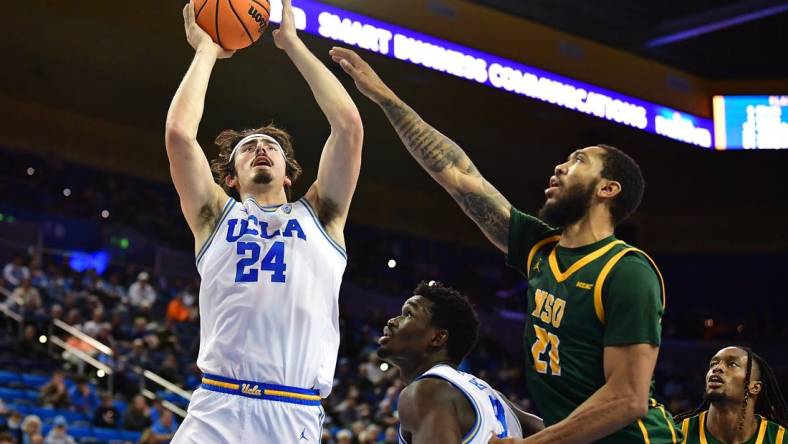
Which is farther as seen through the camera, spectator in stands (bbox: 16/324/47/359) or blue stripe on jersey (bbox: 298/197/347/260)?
spectator in stands (bbox: 16/324/47/359)

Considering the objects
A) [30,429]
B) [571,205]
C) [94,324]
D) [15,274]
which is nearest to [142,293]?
[15,274]

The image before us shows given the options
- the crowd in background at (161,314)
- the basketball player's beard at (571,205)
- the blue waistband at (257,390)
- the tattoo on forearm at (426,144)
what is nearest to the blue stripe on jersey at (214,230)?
the blue waistband at (257,390)

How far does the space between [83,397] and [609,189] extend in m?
9.95

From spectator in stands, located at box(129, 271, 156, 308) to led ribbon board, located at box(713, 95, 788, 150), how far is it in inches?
362

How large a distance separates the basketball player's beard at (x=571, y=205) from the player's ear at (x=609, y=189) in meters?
0.03

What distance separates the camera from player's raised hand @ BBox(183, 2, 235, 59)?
4.55 meters

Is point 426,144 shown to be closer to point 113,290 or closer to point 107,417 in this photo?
point 107,417

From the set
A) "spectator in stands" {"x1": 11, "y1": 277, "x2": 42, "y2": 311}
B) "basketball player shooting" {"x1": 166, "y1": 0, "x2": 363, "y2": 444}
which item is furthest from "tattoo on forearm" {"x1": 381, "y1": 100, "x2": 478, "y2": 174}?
"spectator in stands" {"x1": 11, "y1": 277, "x2": 42, "y2": 311}

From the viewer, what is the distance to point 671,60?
17.8 metres

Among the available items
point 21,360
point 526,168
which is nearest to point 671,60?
point 526,168

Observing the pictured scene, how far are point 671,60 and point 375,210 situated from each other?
7.58 m

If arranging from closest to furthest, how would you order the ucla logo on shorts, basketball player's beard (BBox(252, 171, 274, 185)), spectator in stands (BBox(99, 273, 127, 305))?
the ucla logo on shorts → basketball player's beard (BBox(252, 171, 274, 185)) → spectator in stands (BBox(99, 273, 127, 305))

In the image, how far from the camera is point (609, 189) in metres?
3.77

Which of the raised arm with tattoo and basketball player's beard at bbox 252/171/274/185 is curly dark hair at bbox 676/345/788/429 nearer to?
the raised arm with tattoo
